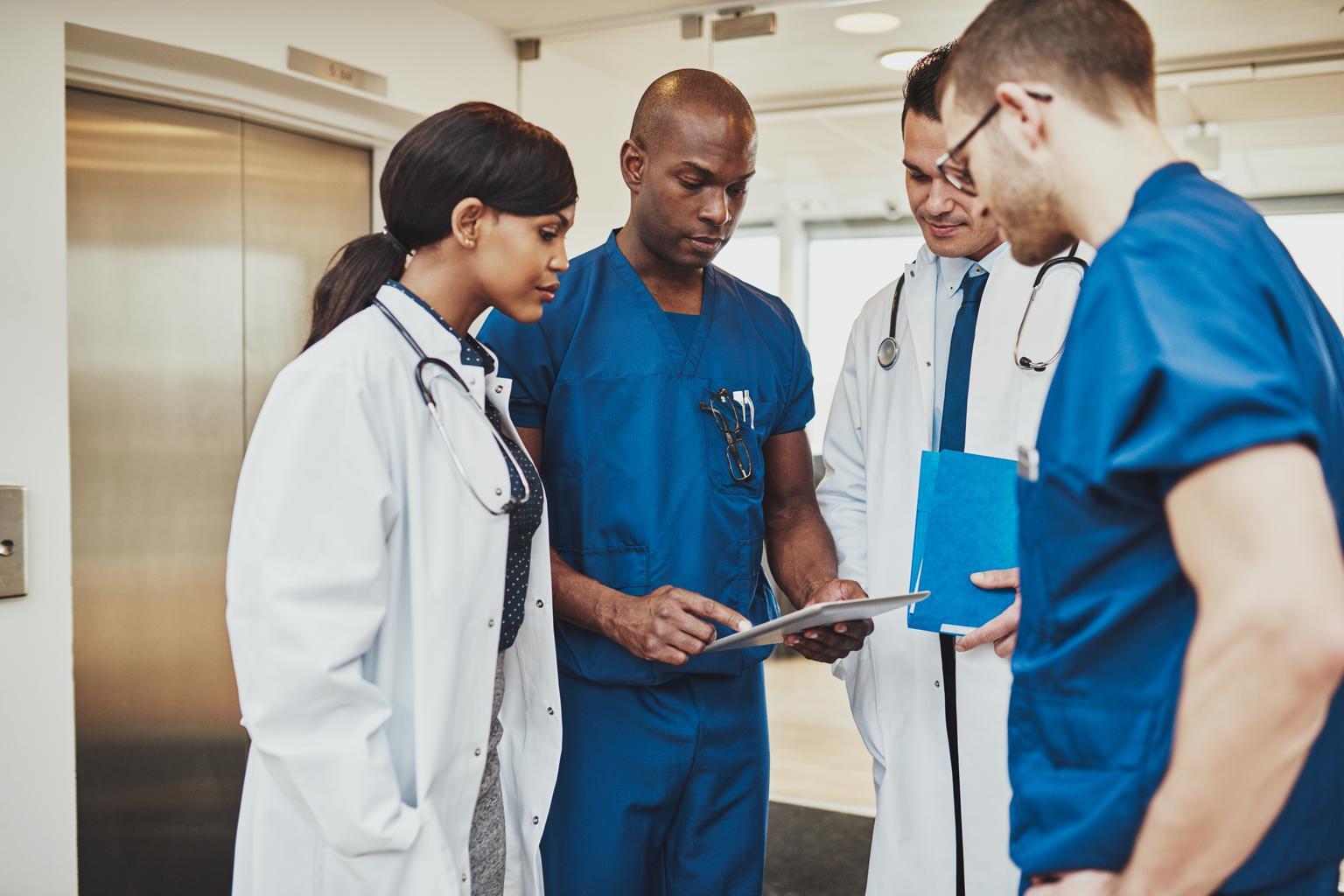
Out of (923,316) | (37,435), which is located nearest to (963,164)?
(923,316)

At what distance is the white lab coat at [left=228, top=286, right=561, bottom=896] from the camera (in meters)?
1.24

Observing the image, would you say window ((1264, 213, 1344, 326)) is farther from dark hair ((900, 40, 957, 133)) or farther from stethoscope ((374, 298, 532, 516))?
stethoscope ((374, 298, 532, 516))

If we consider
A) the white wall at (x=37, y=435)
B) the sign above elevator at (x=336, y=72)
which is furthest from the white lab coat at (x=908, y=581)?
the sign above elevator at (x=336, y=72)

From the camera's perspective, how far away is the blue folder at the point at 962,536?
1592 mm

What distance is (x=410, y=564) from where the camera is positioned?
134cm

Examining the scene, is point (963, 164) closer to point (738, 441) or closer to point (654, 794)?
point (738, 441)

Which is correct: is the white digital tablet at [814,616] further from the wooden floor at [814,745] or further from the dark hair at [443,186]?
the wooden floor at [814,745]

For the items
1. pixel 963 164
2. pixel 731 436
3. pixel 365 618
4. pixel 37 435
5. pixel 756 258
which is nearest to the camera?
pixel 963 164

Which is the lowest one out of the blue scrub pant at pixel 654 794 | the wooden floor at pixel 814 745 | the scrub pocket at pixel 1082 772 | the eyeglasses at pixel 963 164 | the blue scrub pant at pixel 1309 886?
the wooden floor at pixel 814 745

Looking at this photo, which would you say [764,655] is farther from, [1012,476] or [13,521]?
[13,521]

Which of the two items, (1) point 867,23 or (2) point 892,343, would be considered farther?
(1) point 867,23

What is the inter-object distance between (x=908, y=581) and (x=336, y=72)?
209cm

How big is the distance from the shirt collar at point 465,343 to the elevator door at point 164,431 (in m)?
1.59

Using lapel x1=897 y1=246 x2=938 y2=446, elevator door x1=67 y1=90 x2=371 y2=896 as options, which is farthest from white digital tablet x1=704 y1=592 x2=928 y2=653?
elevator door x1=67 y1=90 x2=371 y2=896
